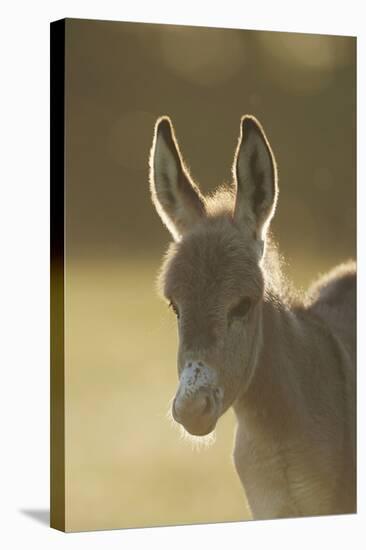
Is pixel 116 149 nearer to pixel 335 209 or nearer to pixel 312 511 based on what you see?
pixel 335 209

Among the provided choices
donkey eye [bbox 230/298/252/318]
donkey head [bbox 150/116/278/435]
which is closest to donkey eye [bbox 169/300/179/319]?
donkey head [bbox 150/116/278/435]

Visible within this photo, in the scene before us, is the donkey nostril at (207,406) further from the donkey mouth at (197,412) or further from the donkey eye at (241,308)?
the donkey eye at (241,308)

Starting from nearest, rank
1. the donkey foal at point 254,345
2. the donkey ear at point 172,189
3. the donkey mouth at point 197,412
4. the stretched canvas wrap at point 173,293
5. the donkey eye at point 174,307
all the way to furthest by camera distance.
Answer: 1. the donkey mouth at point 197,412
2. the donkey foal at point 254,345
3. the donkey eye at point 174,307
4. the stretched canvas wrap at point 173,293
5. the donkey ear at point 172,189

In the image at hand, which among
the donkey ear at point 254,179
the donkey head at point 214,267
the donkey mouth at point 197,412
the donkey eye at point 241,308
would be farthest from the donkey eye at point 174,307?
the donkey ear at point 254,179

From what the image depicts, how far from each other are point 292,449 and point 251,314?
908 millimetres

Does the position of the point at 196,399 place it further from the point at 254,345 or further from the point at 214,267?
the point at 214,267

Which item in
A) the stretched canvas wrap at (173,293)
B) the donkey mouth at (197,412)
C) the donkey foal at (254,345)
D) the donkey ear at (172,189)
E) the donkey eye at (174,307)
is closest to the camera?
the donkey mouth at (197,412)

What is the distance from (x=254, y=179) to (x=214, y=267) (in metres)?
0.69

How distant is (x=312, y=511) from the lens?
251 inches

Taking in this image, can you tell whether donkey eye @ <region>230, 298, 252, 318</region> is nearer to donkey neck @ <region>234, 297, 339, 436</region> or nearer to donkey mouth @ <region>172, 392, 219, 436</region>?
donkey neck @ <region>234, 297, 339, 436</region>

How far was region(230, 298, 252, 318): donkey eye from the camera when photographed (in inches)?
226

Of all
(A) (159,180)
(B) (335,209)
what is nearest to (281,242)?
(B) (335,209)

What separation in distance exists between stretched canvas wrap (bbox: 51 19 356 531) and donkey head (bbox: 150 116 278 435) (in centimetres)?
1

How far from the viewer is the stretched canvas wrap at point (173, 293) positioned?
603 cm
